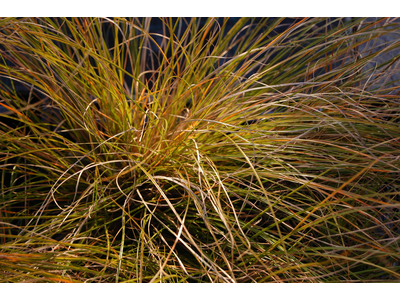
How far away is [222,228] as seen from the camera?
26.5 inches

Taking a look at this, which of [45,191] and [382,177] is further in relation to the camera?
[45,191]

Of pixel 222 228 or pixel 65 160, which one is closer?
pixel 222 228

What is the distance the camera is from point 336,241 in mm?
624

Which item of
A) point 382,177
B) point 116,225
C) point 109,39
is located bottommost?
point 116,225
